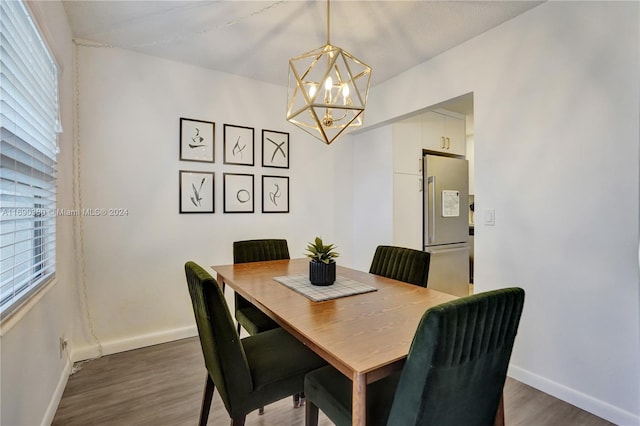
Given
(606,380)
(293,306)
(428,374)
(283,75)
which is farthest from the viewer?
(283,75)

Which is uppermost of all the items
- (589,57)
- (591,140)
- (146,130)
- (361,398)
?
(589,57)

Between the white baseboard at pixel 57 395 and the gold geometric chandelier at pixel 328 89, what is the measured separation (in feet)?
6.54

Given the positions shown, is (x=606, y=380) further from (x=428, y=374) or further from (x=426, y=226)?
(x=426, y=226)

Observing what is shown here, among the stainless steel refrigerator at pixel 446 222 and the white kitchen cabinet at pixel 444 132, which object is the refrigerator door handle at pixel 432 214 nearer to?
the stainless steel refrigerator at pixel 446 222

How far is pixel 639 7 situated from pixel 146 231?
3.52 meters

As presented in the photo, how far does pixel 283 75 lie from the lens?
310 cm

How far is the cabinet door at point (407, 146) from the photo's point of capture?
11.1ft

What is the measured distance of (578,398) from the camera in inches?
70.5

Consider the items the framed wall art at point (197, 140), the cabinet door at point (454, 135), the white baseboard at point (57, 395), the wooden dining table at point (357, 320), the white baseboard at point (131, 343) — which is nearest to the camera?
the wooden dining table at point (357, 320)

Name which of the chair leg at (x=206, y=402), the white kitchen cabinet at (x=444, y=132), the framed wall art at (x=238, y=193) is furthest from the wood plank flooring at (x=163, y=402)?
the white kitchen cabinet at (x=444, y=132)

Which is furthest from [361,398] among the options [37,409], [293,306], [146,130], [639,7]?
[146,130]

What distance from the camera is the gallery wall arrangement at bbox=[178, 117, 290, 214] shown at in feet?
9.23

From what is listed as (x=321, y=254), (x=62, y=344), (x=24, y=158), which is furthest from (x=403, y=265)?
(x=62, y=344)

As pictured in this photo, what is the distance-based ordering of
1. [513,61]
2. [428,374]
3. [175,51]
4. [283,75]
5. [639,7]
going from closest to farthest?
[428,374] → [639,7] → [513,61] → [175,51] → [283,75]
